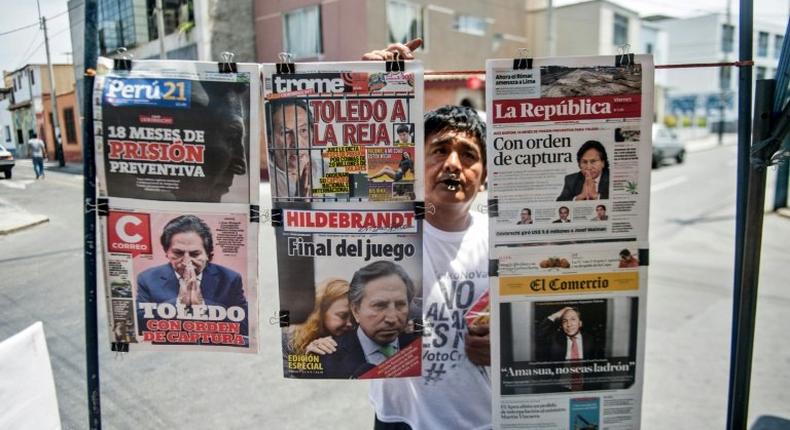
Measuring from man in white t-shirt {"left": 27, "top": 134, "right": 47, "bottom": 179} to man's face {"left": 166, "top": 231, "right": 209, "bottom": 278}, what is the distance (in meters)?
0.88

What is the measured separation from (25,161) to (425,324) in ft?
5.18

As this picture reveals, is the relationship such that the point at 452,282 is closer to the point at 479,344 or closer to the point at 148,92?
the point at 479,344

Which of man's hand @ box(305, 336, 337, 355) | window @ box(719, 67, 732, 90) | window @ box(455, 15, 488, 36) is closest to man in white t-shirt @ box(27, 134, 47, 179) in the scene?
man's hand @ box(305, 336, 337, 355)

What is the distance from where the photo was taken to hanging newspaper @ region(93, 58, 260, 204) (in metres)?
1.46

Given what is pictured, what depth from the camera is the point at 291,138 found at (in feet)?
4.90

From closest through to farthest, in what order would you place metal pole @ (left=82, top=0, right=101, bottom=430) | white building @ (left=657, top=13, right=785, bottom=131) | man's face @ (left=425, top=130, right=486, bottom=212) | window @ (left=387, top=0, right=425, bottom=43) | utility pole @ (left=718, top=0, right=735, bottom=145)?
metal pole @ (left=82, top=0, right=101, bottom=430) < man's face @ (left=425, top=130, right=486, bottom=212) < window @ (left=387, top=0, right=425, bottom=43) < utility pole @ (left=718, top=0, right=735, bottom=145) < white building @ (left=657, top=13, right=785, bottom=131)

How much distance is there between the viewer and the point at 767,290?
516cm

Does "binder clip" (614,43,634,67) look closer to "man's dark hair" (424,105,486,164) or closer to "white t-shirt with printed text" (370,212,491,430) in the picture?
"man's dark hair" (424,105,486,164)

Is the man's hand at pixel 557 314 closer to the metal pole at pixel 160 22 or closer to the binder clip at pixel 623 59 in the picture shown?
the binder clip at pixel 623 59

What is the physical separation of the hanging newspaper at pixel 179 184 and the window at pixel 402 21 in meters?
12.5

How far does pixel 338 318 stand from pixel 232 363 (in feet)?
7.31

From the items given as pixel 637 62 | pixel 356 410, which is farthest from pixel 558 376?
pixel 356 410

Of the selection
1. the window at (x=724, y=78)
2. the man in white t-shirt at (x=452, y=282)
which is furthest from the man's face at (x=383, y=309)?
the window at (x=724, y=78)

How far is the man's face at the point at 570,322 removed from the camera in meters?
1.61
